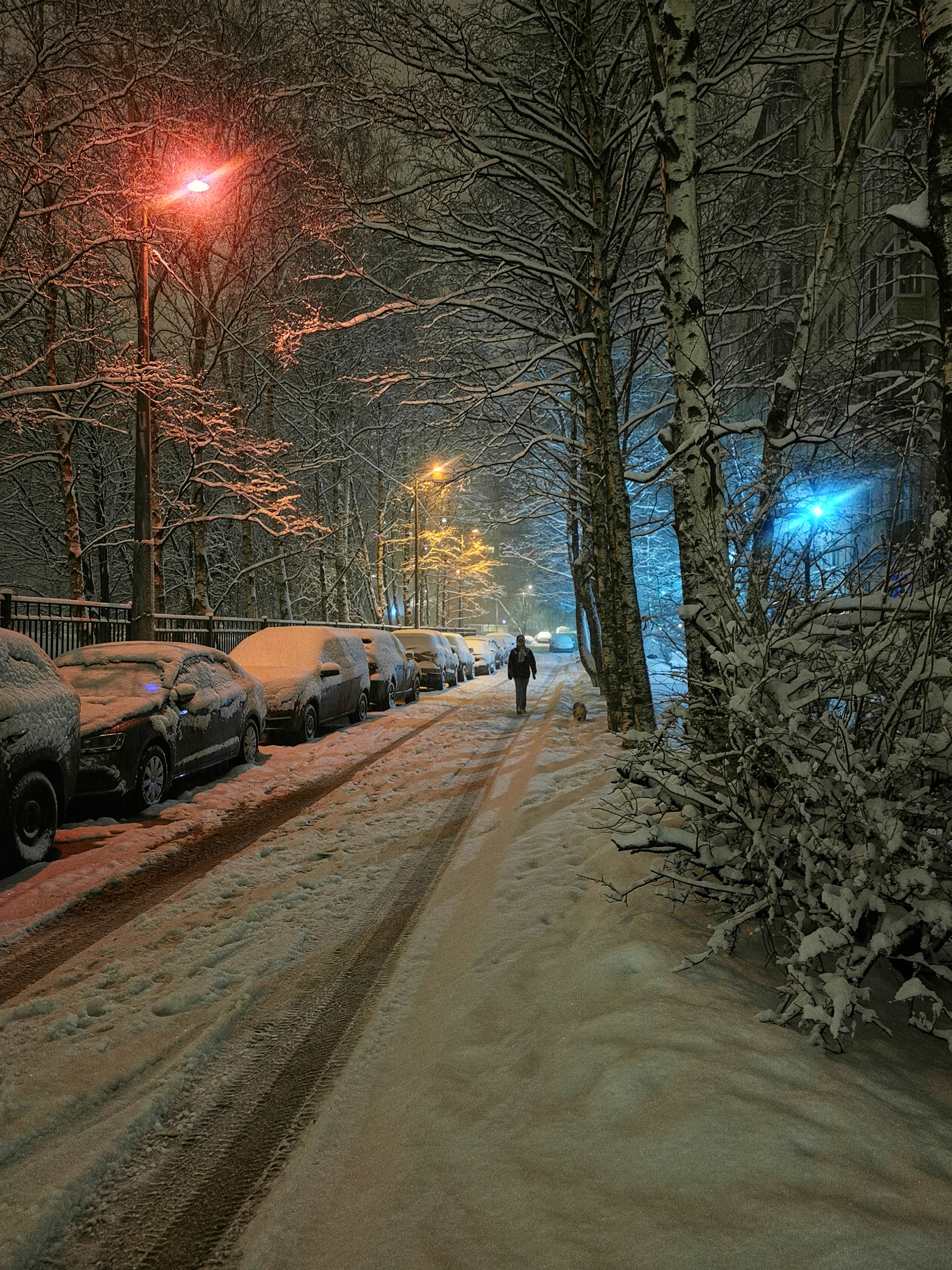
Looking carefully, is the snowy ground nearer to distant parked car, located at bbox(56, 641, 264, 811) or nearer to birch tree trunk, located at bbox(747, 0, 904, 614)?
birch tree trunk, located at bbox(747, 0, 904, 614)

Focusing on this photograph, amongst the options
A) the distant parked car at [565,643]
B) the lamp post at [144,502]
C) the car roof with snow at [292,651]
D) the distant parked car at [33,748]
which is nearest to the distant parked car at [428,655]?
the car roof with snow at [292,651]

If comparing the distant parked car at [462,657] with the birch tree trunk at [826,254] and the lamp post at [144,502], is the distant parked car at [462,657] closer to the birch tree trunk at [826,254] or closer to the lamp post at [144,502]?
the lamp post at [144,502]

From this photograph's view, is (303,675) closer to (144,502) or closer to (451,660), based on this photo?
(144,502)

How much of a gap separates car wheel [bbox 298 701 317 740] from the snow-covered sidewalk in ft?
32.1

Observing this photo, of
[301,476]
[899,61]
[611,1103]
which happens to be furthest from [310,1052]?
[301,476]

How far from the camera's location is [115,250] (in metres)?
17.2

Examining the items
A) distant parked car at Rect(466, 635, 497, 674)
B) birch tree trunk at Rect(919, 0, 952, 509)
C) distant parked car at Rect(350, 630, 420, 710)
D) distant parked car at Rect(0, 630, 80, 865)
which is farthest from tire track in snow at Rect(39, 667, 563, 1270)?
distant parked car at Rect(466, 635, 497, 674)

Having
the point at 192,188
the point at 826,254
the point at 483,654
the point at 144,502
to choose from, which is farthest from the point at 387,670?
the point at 483,654

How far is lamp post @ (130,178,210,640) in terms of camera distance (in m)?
13.0

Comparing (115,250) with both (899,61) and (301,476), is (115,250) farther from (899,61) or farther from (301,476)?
(899,61)

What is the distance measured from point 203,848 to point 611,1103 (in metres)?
5.36

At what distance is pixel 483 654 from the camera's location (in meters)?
39.8

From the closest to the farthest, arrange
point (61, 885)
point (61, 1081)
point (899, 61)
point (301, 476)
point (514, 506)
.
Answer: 1. point (61, 1081)
2. point (61, 885)
3. point (899, 61)
4. point (514, 506)
5. point (301, 476)

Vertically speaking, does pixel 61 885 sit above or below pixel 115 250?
below
